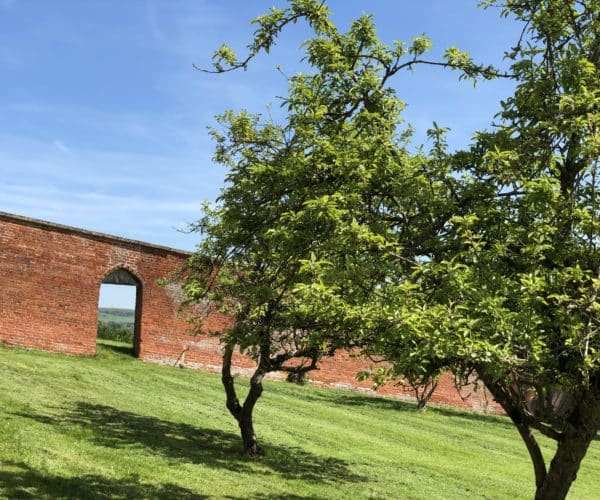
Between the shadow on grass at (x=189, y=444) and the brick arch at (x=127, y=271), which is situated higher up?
the brick arch at (x=127, y=271)

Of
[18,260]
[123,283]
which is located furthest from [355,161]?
[123,283]

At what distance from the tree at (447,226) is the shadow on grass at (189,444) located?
13.2 feet

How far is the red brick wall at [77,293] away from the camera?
19.8 m

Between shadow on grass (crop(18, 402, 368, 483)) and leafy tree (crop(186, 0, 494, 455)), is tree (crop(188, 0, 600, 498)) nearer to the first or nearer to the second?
leafy tree (crop(186, 0, 494, 455))

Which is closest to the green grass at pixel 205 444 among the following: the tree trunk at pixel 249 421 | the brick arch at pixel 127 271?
the tree trunk at pixel 249 421

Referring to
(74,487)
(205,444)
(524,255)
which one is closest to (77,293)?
(205,444)

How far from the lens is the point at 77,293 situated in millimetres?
20969

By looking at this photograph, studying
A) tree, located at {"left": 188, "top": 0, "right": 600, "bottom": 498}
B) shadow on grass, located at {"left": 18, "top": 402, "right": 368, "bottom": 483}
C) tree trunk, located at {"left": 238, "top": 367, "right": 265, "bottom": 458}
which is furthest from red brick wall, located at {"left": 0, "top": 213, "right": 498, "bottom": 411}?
tree, located at {"left": 188, "top": 0, "right": 600, "bottom": 498}

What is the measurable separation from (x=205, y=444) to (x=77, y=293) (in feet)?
33.7

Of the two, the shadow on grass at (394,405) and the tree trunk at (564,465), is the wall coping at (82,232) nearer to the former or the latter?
the shadow on grass at (394,405)

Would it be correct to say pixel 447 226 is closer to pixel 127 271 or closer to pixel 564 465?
pixel 564 465

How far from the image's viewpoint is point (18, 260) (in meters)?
19.9

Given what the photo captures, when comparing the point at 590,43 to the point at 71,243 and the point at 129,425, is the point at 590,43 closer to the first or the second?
the point at 129,425

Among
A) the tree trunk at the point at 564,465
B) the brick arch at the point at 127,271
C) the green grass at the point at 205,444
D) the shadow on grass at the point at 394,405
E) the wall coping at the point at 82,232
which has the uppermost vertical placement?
the wall coping at the point at 82,232
